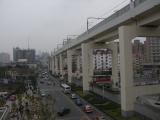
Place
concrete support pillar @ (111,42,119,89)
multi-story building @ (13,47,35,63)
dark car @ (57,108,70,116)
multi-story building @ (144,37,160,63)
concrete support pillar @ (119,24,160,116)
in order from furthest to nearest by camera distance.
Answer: multi-story building @ (13,47,35,63) < multi-story building @ (144,37,160,63) < concrete support pillar @ (111,42,119,89) < dark car @ (57,108,70,116) < concrete support pillar @ (119,24,160,116)

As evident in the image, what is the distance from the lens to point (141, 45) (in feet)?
255

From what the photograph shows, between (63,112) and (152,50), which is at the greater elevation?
(152,50)

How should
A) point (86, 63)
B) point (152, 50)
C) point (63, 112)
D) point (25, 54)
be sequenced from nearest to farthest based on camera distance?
point (63, 112)
point (86, 63)
point (152, 50)
point (25, 54)

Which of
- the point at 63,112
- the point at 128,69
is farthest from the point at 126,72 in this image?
the point at 63,112

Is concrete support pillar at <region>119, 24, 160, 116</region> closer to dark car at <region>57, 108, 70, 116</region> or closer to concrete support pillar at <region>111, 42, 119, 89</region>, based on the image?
dark car at <region>57, 108, 70, 116</region>

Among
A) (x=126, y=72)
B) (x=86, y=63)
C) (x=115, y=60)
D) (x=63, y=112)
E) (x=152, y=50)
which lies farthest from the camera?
(x=152, y=50)

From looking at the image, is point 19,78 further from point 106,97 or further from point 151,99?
point 151,99

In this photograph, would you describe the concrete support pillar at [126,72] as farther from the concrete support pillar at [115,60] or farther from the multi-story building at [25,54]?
the multi-story building at [25,54]

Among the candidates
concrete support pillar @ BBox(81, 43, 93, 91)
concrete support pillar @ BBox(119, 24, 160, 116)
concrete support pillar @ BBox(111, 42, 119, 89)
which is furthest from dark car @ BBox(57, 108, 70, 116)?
concrete support pillar @ BBox(111, 42, 119, 89)

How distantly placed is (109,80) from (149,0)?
72.1 ft

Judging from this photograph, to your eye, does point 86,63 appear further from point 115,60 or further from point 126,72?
point 126,72

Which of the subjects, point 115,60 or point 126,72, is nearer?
point 126,72

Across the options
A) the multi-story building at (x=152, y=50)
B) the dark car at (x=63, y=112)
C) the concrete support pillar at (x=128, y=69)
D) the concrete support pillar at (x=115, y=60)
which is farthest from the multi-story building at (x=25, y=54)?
the concrete support pillar at (x=128, y=69)

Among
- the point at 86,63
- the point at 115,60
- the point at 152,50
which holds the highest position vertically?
the point at 152,50
